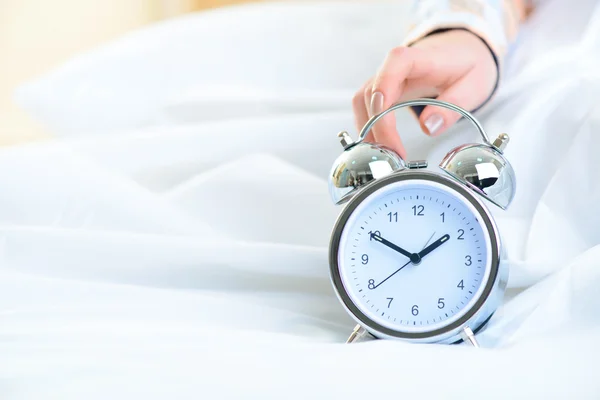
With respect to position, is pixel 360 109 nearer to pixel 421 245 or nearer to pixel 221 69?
pixel 421 245

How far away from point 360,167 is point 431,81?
0.76ft

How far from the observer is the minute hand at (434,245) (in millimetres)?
675

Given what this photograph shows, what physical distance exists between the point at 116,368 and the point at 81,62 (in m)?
1.11

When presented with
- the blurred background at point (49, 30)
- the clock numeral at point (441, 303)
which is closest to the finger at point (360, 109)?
the clock numeral at point (441, 303)

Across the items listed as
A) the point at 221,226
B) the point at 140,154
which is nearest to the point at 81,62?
the point at 140,154

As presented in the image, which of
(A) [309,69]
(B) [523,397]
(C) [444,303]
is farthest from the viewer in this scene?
(A) [309,69]

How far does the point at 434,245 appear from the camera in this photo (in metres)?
0.68

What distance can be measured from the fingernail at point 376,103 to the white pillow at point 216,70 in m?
0.55

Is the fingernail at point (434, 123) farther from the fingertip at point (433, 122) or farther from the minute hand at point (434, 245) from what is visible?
the minute hand at point (434, 245)

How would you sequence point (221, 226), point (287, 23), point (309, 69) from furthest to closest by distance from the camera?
point (287, 23)
point (309, 69)
point (221, 226)

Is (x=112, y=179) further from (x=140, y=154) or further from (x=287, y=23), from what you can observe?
(x=287, y=23)

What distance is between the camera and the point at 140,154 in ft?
3.55

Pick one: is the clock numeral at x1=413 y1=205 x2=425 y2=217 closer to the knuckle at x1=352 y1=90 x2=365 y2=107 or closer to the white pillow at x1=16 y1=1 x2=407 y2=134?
the knuckle at x1=352 y1=90 x2=365 y2=107

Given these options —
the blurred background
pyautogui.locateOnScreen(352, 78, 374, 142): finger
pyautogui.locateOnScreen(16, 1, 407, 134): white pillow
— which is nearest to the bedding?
pyautogui.locateOnScreen(16, 1, 407, 134): white pillow
